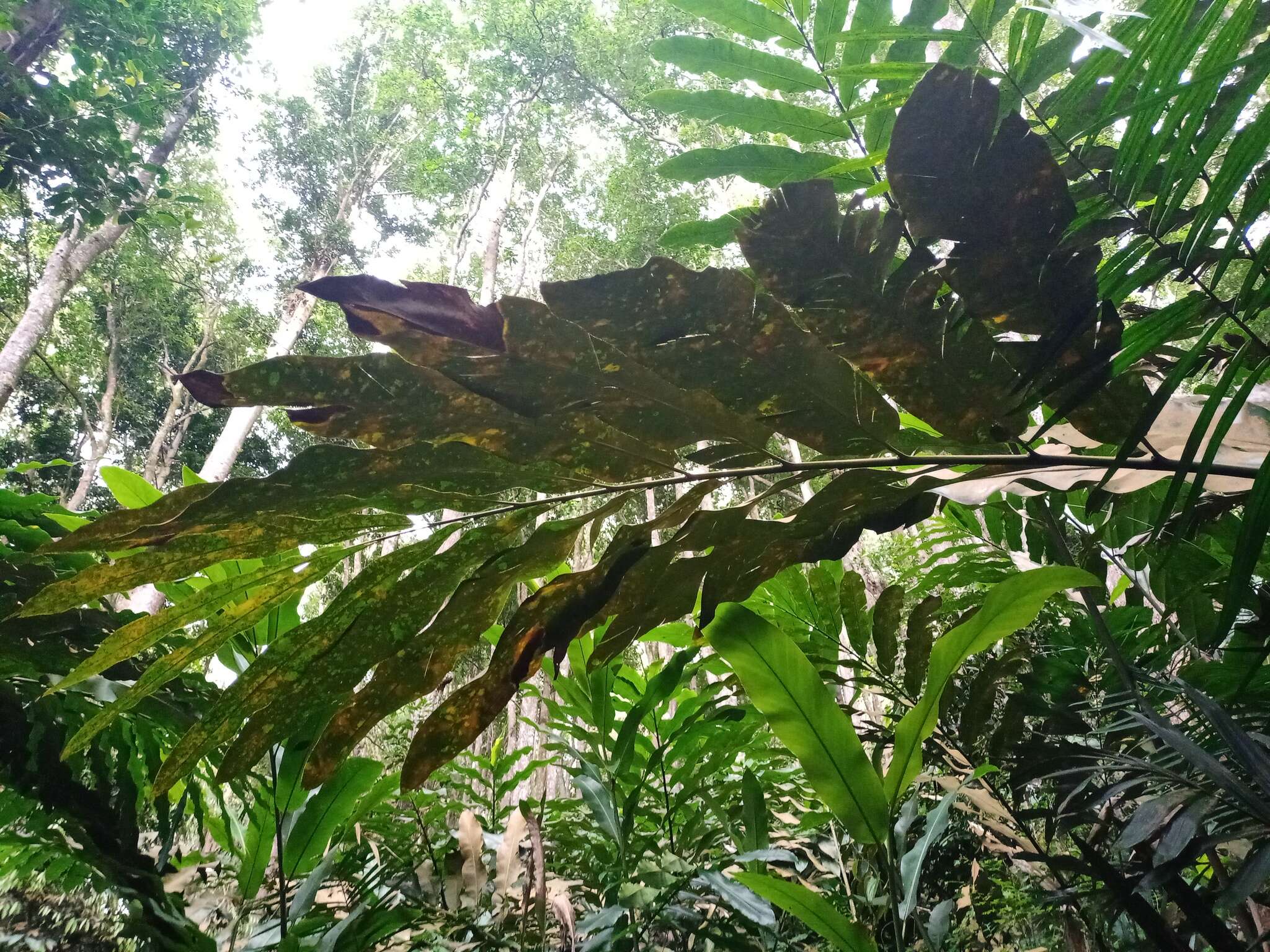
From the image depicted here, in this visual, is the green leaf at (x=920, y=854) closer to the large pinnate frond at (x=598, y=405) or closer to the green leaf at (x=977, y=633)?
the green leaf at (x=977, y=633)

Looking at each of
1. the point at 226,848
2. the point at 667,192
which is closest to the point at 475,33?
the point at 667,192

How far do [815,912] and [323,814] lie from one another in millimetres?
741

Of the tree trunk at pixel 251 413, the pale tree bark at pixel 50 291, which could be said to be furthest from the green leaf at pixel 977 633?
the pale tree bark at pixel 50 291

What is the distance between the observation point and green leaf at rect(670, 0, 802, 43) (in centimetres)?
83

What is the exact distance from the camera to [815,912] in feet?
2.04

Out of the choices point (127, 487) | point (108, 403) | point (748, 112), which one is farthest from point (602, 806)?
point (108, 403)

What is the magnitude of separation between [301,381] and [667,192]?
975cm

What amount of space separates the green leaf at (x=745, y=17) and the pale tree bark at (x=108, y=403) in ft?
30.9

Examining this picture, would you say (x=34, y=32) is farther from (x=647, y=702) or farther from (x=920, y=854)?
(x=920, y=854)

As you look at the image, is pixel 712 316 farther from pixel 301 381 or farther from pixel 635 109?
pixel 635 109

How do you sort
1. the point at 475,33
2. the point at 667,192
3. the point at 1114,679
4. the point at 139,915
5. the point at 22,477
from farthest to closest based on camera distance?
the point at 475,33 < the point at 667,192 < the point at 22,477 < the point at 1114,679 < the point at 139,915

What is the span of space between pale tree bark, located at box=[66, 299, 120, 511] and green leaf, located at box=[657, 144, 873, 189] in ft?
30.8

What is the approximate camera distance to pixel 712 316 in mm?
426

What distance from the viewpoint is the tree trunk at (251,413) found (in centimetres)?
653
